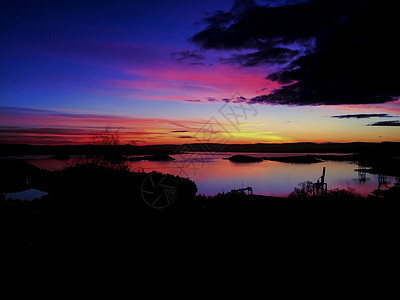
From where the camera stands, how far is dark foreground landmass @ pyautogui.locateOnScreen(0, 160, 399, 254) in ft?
25.1

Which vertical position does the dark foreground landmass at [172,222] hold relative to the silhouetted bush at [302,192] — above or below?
above

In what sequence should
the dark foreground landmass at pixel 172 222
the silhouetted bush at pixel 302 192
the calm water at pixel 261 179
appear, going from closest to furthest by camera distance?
the dark foreground landmass at pixel 172 222 < the silhouetted bush at pixel 302 192 < the calm water at pixel 261 179

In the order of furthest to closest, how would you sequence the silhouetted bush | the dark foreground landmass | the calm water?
the calm water, the silhouetted bush, the dark foreground landmass

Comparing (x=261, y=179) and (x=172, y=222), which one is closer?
(x=172, y=222)

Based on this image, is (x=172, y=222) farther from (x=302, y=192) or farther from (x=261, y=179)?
(x=261, y=179)

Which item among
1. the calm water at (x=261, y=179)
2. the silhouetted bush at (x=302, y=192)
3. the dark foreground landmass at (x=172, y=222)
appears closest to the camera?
the dark foreground landmass at (x=172, y=222)

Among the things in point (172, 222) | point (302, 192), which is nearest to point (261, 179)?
point (302, 192)

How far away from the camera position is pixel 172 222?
32.6ft

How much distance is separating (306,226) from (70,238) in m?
8.60

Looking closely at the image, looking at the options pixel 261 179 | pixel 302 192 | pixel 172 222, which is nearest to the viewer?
pixel 172 222

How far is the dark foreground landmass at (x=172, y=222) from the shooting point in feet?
25.1

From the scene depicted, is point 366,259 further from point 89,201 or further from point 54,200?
point 54,200

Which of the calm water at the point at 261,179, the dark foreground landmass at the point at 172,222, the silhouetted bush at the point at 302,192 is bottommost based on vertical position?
the calm water at the point at 261,179

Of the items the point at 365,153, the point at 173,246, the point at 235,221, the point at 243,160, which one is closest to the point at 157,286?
the point at 173,246
